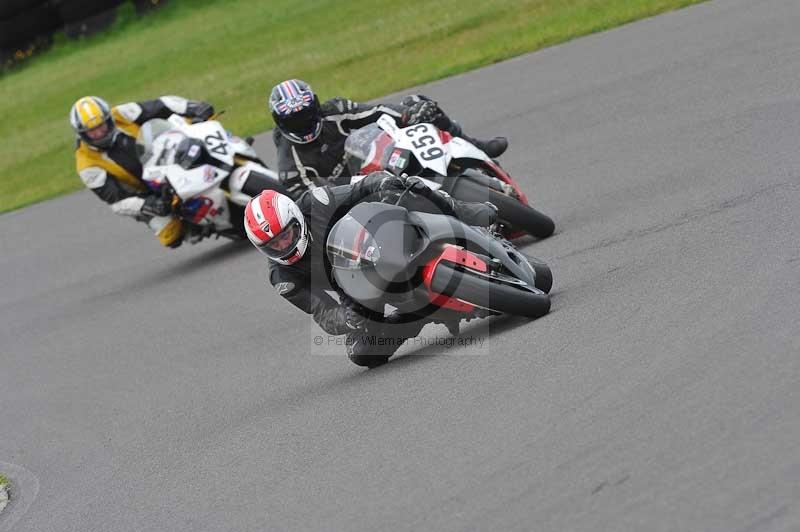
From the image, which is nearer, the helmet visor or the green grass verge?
the helmet visor

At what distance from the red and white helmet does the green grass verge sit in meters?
9.75

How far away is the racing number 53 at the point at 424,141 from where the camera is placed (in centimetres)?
864

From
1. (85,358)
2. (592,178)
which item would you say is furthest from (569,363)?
(85,358)

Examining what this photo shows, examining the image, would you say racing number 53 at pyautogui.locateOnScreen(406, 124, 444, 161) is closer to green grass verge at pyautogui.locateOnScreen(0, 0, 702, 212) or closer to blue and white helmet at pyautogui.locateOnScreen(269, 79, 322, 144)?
blue and white helmet at pyautogui.locateOnScreen(269, 79, 322, 144)

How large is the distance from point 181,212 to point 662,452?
8.18 meters

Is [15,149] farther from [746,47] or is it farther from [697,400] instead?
[697,400]

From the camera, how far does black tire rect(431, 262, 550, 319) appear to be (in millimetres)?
6559

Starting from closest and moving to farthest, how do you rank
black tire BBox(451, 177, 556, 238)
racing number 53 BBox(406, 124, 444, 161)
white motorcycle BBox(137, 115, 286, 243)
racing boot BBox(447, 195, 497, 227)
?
racing boot BBox(447, 195, 497, 227) < black tire BBox(451, 177, 556, 238) < racing number 53 BBox(406, 124, 444, 161) < white motorcycle BBox(137, 115, 286, 243)

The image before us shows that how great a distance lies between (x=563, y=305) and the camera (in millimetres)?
6980

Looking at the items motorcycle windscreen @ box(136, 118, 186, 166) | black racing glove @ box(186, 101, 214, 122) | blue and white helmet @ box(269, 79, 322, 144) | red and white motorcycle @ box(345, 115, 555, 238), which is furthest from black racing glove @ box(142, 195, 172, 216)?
red and white motorcycle @ box(345, 115, 555, 238)

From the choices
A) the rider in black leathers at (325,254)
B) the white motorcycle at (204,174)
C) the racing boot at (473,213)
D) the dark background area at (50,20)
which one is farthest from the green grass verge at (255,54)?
the rider in black leathers at (325,254)

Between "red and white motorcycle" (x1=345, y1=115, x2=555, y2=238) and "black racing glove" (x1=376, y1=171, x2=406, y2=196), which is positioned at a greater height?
"black racing glove" (x1=376, y1=171, x2=406, y2=196)

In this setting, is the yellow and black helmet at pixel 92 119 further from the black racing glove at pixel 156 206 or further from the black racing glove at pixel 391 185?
the black racing glove at pixel 391 185

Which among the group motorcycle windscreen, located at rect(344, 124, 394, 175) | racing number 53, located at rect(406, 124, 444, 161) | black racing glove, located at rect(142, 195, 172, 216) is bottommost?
black racing glove, located at rect(142, 195, 172, 216)
